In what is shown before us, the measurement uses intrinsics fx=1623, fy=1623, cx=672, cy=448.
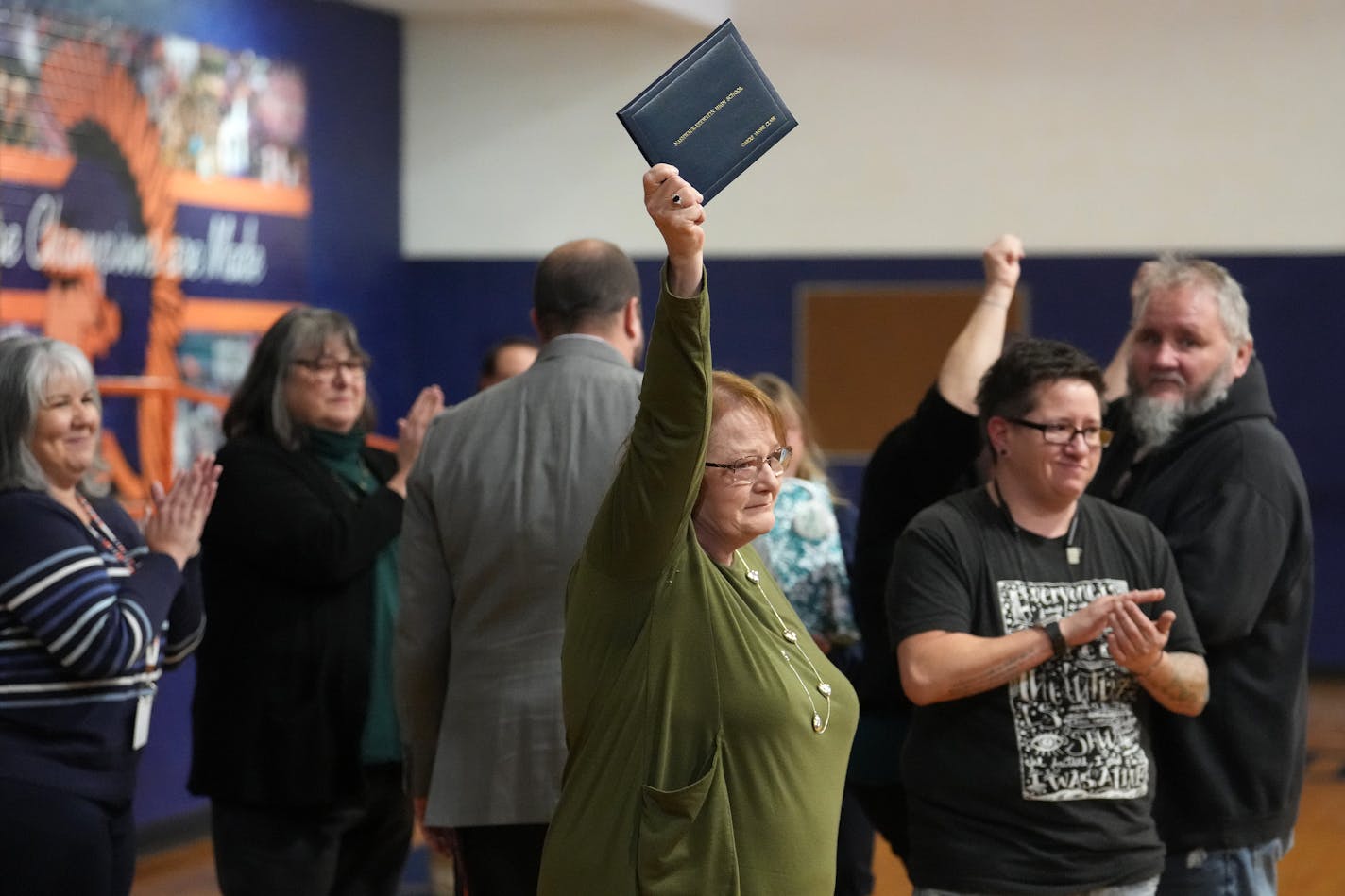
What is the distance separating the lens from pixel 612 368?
268 centimetres

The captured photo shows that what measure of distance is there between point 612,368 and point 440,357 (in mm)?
5620

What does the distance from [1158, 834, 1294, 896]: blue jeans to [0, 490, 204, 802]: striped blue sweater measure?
1810 millimetres

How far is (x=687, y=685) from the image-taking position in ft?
6.38

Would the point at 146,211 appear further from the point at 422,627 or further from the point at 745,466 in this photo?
the point at 745,466

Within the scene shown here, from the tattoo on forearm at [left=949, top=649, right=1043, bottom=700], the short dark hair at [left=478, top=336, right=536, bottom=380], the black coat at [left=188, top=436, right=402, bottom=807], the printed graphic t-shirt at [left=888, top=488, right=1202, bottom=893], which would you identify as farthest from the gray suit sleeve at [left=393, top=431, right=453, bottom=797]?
the short dark hair at [left=478, top=336, right=536, bottom=380]

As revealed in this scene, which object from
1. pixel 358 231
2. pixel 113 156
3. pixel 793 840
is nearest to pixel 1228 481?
pixel 793 840

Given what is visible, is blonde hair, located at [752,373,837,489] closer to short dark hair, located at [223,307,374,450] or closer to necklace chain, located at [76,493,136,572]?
short dark hair, located at [223,307,374,450]

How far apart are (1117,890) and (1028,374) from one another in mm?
836

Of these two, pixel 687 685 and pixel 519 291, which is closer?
pixel 687 685

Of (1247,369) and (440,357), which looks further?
Answer: (440,357)

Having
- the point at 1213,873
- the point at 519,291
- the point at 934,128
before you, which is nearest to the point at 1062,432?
the point at 1213,873

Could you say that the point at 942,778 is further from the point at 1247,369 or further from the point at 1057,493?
the point at 1247,369

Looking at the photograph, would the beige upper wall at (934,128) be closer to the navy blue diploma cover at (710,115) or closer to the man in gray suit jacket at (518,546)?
the man in gray suit jacket at (518,546)

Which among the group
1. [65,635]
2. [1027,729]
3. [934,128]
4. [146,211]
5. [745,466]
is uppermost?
[934,128]
